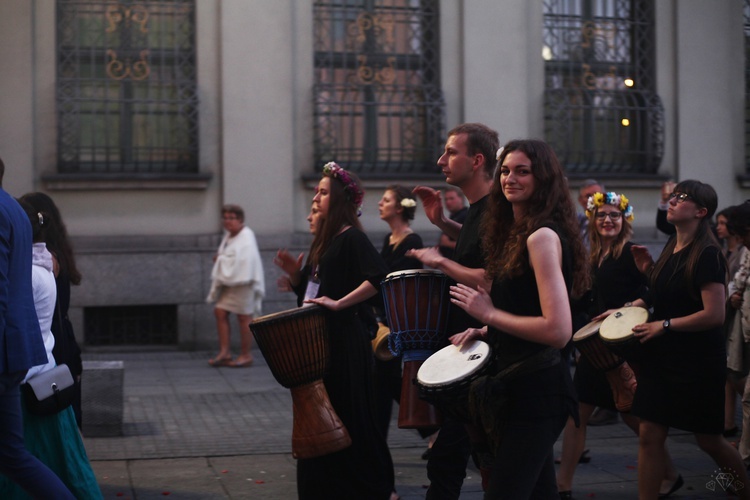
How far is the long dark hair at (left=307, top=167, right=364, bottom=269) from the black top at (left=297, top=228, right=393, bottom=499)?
62 mm

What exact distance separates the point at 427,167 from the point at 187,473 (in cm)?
765

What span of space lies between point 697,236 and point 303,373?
2.25 metres

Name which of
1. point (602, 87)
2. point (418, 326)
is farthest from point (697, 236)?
point (602, 87)

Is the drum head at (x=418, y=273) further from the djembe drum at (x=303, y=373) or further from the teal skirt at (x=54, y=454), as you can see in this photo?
the teal skirt at (x=54, y=454)

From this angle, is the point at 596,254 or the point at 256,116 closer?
the point at 596,254

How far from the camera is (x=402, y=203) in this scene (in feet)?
27.1

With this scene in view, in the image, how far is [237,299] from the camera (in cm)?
1238

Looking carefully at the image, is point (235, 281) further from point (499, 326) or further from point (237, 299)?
point (499, 326)

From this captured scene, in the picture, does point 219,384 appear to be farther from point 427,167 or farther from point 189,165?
point 427,167

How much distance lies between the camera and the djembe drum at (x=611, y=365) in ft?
21.6

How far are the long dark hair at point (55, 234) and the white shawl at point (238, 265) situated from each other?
5.55 meters

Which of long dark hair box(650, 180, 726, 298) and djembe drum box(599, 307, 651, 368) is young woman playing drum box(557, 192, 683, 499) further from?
long dark hair box(650, 180, 726, 298)

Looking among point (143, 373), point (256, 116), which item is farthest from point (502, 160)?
point (256, 116)
